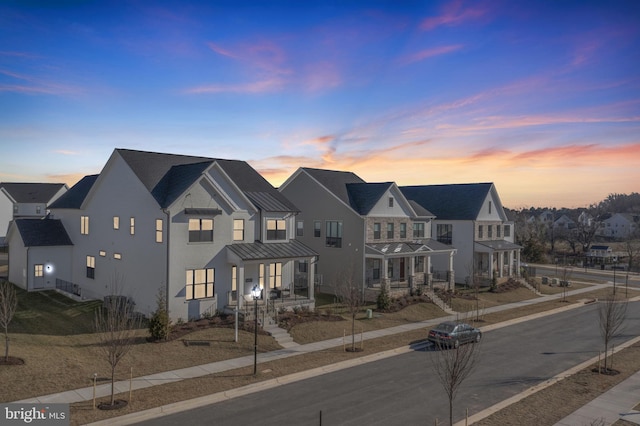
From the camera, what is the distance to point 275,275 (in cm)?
3519

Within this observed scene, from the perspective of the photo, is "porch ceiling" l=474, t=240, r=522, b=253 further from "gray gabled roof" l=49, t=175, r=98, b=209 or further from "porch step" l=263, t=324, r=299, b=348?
"gray gabled roof" l=49, t=175, r=98, b=209

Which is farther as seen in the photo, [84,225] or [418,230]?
[418,230]

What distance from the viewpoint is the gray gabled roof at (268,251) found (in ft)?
103

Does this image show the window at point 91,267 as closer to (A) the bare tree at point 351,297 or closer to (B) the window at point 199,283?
(B) the window at point 199,283

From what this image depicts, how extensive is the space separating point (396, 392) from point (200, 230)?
1699 cm

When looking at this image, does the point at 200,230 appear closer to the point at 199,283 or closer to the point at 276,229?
the point at 199,283

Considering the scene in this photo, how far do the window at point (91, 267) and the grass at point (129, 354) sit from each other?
8.33 ft

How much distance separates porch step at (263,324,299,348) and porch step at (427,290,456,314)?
16.9 meters

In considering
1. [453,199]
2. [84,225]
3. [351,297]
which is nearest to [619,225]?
[453,199]

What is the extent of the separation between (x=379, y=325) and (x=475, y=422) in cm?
1645

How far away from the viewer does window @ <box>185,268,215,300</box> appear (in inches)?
1182

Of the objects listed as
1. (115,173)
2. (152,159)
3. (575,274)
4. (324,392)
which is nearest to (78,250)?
(115,173)

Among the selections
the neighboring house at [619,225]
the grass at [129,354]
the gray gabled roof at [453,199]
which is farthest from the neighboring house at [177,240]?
the neighboring house at [619,225]

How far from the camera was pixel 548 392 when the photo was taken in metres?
20.2
